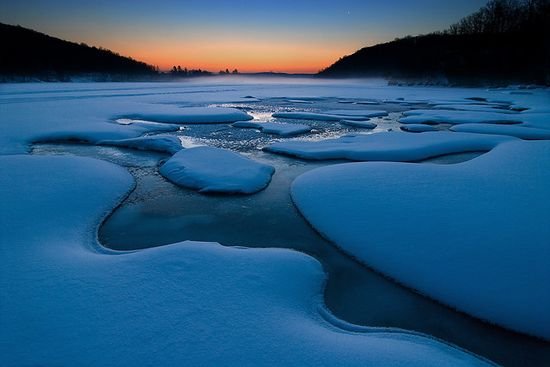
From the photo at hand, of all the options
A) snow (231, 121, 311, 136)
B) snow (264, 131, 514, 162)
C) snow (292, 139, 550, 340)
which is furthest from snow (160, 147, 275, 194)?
snow (231, 121, 311, 136)

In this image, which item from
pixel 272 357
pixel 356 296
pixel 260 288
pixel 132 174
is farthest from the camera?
pixel 132 174

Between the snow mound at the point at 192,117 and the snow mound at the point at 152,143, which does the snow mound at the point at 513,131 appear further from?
the snow mound at the point at 152,143

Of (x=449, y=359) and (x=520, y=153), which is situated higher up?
(x=520, y=153)

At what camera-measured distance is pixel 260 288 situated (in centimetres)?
259

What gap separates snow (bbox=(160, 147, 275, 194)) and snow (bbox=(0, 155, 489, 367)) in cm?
193

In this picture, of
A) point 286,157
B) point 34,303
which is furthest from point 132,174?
point 34,303

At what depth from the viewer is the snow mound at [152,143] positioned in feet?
24.6

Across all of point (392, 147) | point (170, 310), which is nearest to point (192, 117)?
point (392, 147)

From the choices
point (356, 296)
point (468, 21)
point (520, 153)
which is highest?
point (468, 21)

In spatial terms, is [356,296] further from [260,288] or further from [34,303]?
[34,303]

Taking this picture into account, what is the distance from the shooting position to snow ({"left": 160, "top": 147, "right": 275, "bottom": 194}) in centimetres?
511

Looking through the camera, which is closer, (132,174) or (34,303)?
(34,303)

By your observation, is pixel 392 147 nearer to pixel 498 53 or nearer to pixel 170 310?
pixel 170 310

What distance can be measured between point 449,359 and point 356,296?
85cm
